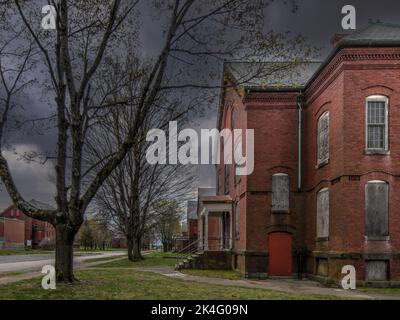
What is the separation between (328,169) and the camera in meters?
23.4

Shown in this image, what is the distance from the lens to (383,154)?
21562 millimetres

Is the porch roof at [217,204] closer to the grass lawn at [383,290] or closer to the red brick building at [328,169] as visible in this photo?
the red brick building at [328,169]

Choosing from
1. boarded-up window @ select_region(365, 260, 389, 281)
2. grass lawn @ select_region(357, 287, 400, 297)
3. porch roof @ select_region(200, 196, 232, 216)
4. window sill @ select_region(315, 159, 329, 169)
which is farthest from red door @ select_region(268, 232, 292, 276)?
porch roof @ select_region(200, 196, 232, 216)

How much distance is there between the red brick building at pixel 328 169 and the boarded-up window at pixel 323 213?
0.28ft

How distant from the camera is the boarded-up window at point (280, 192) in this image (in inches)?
1057

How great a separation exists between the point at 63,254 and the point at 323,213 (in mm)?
12171

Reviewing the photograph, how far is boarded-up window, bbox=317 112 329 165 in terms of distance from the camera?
23.9 meters

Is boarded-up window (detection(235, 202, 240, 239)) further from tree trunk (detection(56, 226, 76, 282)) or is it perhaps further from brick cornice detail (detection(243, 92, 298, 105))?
tree trunk (detection(56, 226, 76, 282))

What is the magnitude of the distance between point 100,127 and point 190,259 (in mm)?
12070

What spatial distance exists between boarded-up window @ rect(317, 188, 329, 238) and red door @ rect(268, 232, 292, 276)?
267 cm

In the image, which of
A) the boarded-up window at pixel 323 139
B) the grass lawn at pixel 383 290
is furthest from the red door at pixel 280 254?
the grass lawn at pixel 383 290

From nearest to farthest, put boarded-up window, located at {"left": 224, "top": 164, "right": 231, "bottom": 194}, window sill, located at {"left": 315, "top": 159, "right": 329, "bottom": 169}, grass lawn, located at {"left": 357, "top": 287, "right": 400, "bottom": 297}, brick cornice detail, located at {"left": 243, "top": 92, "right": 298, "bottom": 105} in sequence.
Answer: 1. grass lawn, located at {"left": 357, "top": 287, "right": 400, "bottom": 297}
2. window sill, located at {"left": 315, "top": 159, "right": 329, "bottom": 169}
3. brick cornice detail, located at {"left": 243, "top": 92, "right": 298, "bottom": 105}
4. boarded-up window, located at {"left": 224, "top": 164, "right": 231, "bottom": 194}
